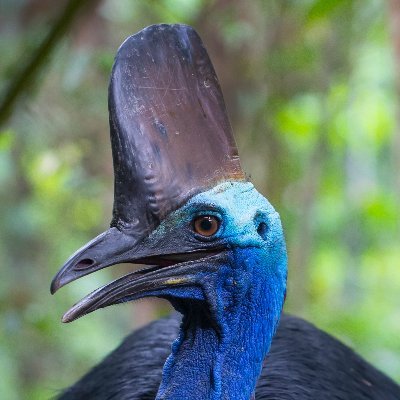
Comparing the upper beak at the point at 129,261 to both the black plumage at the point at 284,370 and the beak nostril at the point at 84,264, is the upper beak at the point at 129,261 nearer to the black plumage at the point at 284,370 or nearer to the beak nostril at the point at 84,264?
the beak nostril at the point at 84,264

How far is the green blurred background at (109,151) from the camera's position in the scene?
12.7 feet

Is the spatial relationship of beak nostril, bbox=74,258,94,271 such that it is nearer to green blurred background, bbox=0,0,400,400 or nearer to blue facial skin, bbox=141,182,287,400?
blue facial skin, bbox=141,182,287,400

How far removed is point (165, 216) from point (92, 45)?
2029mm

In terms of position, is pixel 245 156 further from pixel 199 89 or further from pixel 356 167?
pixel 356 167

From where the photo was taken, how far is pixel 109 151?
4.79 meters

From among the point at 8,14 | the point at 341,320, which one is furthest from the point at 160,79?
the point at 341,320

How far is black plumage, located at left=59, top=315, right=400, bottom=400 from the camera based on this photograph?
249 cm

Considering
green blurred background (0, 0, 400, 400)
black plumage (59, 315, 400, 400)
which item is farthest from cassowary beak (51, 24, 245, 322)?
green blurred background (0, 0, 400, 400)

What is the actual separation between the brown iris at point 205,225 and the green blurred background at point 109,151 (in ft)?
4.01

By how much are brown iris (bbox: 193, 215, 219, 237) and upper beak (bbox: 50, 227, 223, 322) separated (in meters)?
0.04

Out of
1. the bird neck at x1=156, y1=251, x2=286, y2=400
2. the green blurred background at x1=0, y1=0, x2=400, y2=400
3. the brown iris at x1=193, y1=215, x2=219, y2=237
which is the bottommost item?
the bird neck at x1=156, y1=251, x2=286, y2=400

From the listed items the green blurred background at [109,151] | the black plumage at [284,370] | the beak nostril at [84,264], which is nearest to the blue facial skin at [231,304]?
the beak nostril at [84,264]

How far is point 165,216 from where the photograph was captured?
2010 mm

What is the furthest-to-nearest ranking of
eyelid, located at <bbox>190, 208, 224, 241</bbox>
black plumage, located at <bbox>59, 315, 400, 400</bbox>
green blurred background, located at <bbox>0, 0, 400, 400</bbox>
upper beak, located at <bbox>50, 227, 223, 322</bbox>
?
green blurred background, located at <bbox>0, 0, 400, 400</bbox> → black plumage, located at <bbox>59, 315, 400, 400</bbox> → eyelid, located at <bbox>190, 208, 224, 241</bbox> → upper beak, located at <bbox>50, 227, 223, 322</bbox>
